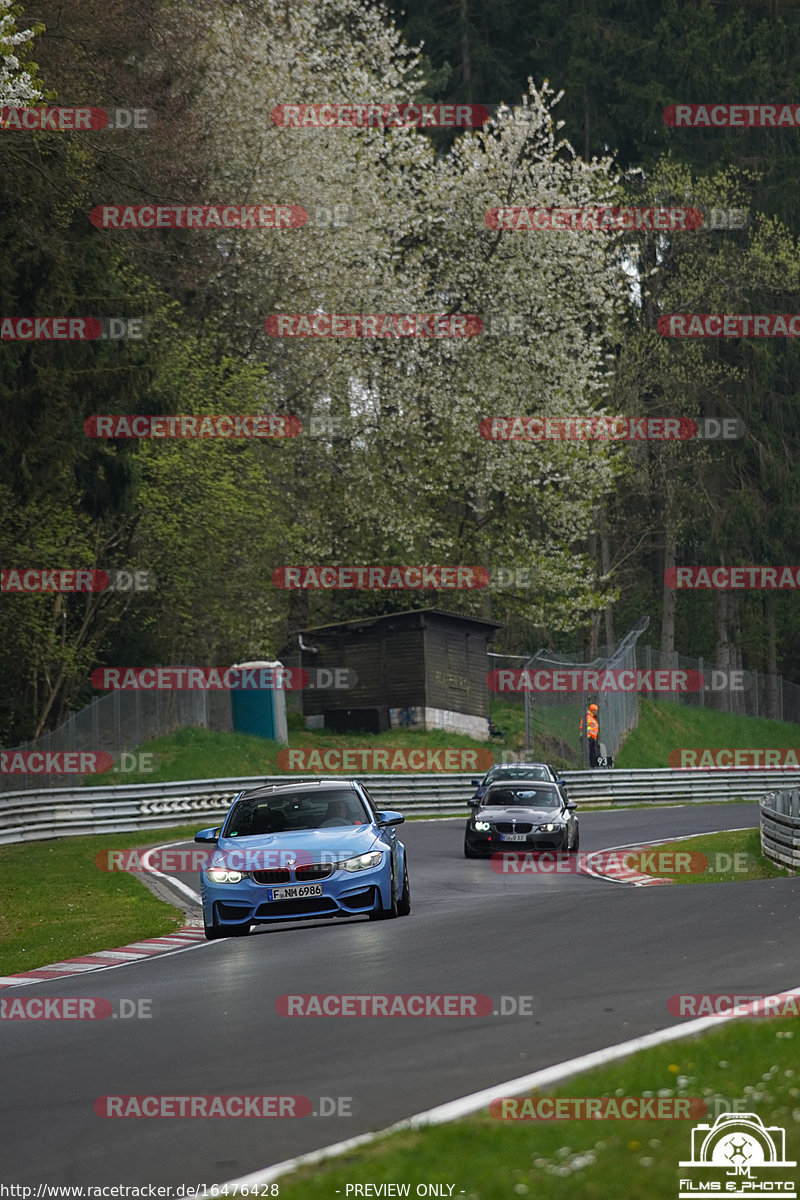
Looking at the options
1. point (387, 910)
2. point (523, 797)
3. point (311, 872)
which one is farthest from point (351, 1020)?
point (523, 797)

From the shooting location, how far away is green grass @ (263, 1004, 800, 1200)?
6012 millimetres

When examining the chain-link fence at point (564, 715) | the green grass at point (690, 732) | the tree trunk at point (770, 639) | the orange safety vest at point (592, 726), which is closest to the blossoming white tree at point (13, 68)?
the chain-link fence at point (564, 715)

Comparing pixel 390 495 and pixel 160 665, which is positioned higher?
pixel 390 495

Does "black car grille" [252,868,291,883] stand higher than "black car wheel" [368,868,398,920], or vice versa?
"black car grille" [252,868,291,883]

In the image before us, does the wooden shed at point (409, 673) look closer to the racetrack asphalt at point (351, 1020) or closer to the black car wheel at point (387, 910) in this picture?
the racetrack asphalt at point (351, 1020)

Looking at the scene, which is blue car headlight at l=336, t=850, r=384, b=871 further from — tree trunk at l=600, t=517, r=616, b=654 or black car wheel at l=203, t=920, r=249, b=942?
tree trunk at l=600, t=517, r=616, b=654

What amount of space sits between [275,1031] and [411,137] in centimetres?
4530

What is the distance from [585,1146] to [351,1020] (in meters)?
4.00

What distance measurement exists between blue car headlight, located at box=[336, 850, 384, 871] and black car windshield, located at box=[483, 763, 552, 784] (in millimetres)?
13584

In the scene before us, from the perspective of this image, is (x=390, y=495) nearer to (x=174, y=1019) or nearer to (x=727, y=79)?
(x=727, y=79)

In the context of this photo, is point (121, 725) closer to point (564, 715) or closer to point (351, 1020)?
point (564, 715)

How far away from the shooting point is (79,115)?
87.2 ft

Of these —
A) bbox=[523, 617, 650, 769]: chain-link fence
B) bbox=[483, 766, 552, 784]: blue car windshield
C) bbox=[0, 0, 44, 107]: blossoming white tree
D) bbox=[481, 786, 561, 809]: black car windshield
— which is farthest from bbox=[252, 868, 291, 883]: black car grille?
bbox=[523, 617, 650, 769]: chain-link fence

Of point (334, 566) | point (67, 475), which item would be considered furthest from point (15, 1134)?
point (334, 566)
